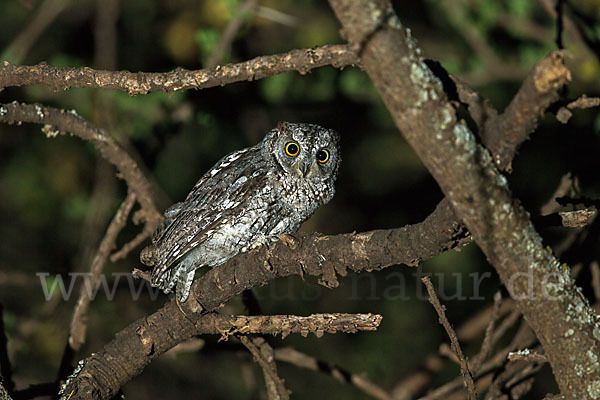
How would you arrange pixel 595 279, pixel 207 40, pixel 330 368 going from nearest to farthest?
1. pixel 595 279
2. pixel 330 368
3. pixel 207 40

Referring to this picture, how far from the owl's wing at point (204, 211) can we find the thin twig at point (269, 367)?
53cm

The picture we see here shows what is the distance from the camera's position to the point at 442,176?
1483mm

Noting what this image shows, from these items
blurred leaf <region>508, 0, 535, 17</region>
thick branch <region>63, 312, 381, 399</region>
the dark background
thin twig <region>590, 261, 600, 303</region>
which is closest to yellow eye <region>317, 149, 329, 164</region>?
thick branch <region>63, 312, 381, 399</region>

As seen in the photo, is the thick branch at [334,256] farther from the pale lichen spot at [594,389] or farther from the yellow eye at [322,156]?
the yellow eye at [322,156]

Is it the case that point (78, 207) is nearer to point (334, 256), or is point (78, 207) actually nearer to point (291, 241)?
point (291, 241)

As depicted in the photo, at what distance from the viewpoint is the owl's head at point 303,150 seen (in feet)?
9.71

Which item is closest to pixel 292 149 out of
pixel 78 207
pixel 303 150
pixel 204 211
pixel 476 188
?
pixel 303 150

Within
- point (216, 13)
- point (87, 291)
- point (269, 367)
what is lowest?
point (269, 367)

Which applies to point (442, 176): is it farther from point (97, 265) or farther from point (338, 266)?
point (97, 265)

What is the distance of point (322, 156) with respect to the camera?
121 inches

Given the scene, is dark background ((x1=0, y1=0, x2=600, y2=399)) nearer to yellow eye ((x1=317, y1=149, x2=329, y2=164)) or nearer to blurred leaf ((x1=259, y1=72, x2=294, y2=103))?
blurred leaf ((x1=259, y1=72, x2=294, y2=103))

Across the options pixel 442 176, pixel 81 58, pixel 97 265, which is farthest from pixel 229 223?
pixel 81 58

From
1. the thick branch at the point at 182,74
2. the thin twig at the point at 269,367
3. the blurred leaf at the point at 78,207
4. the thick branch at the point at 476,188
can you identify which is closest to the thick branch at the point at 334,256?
the thick branch at the point at 476,188

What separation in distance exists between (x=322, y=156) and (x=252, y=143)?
2.06 m
